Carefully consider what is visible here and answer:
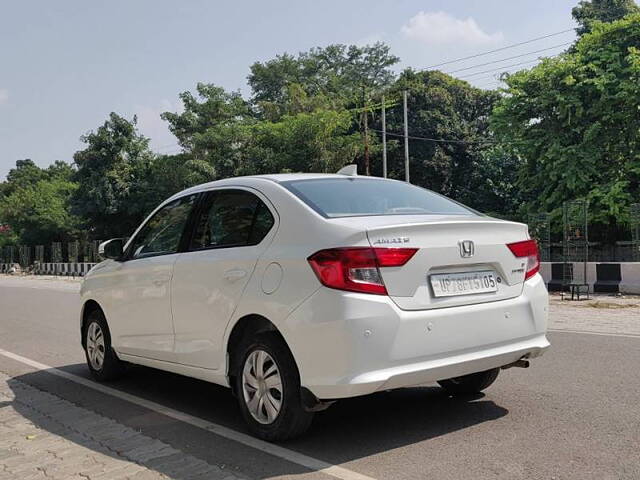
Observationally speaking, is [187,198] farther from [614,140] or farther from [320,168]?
[320,168]

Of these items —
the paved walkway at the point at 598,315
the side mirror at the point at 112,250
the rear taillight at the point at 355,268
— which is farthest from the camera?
the paved walkway at the point at 598,315

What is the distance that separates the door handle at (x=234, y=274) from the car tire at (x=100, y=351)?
222 cm

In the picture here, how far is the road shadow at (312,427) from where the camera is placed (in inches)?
155

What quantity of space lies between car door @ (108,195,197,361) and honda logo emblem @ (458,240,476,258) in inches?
88.0

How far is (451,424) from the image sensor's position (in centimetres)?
439

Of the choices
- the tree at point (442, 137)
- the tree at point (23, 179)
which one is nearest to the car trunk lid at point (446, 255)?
the tree at point (442, 137)

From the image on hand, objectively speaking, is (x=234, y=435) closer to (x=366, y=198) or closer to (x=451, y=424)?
(x=451, y=424)

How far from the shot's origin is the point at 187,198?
5.41 m

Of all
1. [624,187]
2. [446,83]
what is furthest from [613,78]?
[446,83]

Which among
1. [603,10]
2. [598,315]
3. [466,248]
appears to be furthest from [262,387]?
[603,10]

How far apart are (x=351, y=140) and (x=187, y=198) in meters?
34.4

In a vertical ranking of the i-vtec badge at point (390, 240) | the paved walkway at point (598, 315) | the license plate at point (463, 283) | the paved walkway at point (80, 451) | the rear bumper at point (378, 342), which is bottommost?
the paved walkway at point (80, 451)

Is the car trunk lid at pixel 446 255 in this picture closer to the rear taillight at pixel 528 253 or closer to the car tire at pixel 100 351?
the rear taillight at pixel 528 253

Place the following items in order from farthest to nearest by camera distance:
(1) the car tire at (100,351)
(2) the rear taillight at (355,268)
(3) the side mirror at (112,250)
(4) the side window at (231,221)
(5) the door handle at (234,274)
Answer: (1) the car tire at (100,351) < (3) the side mirror at (112,250) < (4) the side window at (231,221) < (5) the door handle at (234,274) < (2) the rear taillight at (355,268)
